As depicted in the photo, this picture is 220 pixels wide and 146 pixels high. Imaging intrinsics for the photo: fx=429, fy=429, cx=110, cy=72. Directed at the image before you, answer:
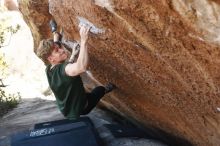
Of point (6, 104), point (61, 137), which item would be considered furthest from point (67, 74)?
point (6, 104)

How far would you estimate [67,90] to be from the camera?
23.4 feet

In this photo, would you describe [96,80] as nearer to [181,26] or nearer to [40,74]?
[181,26]

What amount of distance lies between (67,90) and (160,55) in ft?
6.91

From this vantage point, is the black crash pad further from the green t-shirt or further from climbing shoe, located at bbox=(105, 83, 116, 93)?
climbing shoe, located at bbox=(105, 83, 116, 93)

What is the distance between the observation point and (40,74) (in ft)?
86.7

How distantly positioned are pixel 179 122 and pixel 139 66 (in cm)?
149

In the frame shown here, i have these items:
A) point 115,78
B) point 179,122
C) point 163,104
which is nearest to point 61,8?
point 115,78

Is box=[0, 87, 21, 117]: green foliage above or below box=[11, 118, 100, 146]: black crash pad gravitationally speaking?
below

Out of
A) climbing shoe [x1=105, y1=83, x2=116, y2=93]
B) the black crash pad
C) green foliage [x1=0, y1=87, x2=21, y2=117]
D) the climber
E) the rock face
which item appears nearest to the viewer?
the rock face

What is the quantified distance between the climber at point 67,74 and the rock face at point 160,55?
48 centimetres

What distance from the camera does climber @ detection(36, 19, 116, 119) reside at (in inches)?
247

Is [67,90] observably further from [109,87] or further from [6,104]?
[6,104]

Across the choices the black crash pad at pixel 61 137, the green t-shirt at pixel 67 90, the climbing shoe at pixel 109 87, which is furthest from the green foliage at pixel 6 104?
the black crash pad at pixel 61 137

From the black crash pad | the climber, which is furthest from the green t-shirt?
the black crash pad
